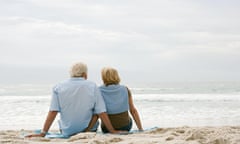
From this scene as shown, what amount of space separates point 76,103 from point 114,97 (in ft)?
2.08

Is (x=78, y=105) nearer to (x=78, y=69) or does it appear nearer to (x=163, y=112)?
(x=78, y=69)

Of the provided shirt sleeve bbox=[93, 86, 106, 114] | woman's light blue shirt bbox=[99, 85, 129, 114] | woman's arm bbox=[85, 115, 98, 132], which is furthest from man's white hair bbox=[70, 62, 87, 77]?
woman's arm bbox=[85, 115, 98, 132]

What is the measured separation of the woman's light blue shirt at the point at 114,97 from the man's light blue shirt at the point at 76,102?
1.09 ft

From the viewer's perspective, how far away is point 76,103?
504cm

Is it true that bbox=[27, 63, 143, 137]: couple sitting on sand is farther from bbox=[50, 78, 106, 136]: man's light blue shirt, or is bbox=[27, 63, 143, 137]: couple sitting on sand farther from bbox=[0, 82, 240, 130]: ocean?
bbox=[0, 82, 240, 130]: ocean

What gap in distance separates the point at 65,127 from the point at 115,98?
84cm

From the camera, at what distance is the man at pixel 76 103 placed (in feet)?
16.5

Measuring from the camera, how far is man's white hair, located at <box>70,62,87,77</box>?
5090 mm

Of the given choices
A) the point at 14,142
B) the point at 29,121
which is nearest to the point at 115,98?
the point at 14,142

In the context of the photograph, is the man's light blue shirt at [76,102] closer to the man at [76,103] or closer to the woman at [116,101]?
the man at [76,103]

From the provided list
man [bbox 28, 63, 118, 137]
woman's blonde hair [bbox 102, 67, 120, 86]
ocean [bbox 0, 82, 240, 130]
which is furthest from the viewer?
ocean [bbox 0, 82, 240, 130]

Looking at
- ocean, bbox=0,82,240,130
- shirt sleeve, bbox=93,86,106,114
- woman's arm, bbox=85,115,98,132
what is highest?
shirt sleeve, bbox=93,86,106,114

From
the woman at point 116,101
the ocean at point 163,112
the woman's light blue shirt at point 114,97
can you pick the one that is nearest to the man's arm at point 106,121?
the woman at point 116,101

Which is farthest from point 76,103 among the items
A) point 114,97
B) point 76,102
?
point 114,97
